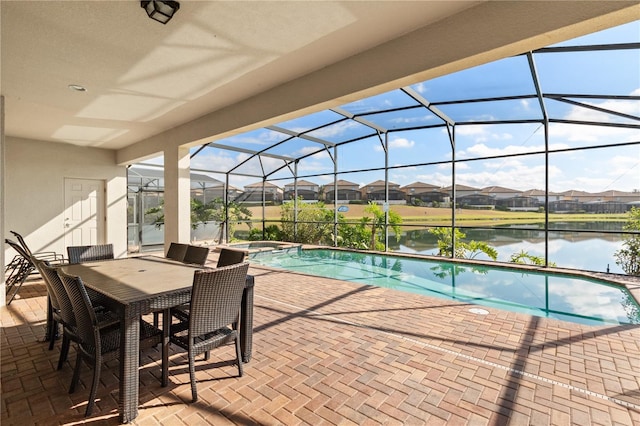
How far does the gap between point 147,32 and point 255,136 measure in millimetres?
5975

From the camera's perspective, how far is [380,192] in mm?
10945

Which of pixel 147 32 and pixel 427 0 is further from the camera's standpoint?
pixel 147 32

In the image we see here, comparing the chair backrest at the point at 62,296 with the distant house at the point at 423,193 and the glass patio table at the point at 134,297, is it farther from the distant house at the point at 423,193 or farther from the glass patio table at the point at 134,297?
the distant house at the point at 423,193

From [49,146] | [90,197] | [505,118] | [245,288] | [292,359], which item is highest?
[505,118]

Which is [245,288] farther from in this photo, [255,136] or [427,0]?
[255,136]

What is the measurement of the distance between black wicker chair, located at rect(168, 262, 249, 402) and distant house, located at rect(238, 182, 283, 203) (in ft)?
33.9

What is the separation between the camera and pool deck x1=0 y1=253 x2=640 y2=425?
2016 mm

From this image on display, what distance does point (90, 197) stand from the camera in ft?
25.7

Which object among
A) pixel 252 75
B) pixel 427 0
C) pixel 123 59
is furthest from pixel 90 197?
pixel 427 0

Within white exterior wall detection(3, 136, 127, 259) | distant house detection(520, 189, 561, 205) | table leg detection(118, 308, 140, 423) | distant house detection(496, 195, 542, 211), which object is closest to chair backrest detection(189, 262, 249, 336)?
table leg detection(118, 308, 140, 423)

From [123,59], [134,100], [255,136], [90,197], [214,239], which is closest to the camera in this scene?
[123,59]

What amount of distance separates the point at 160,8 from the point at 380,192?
9.28 meters

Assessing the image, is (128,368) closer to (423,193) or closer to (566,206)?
(566,206)

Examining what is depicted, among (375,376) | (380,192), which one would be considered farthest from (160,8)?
(380,192)
